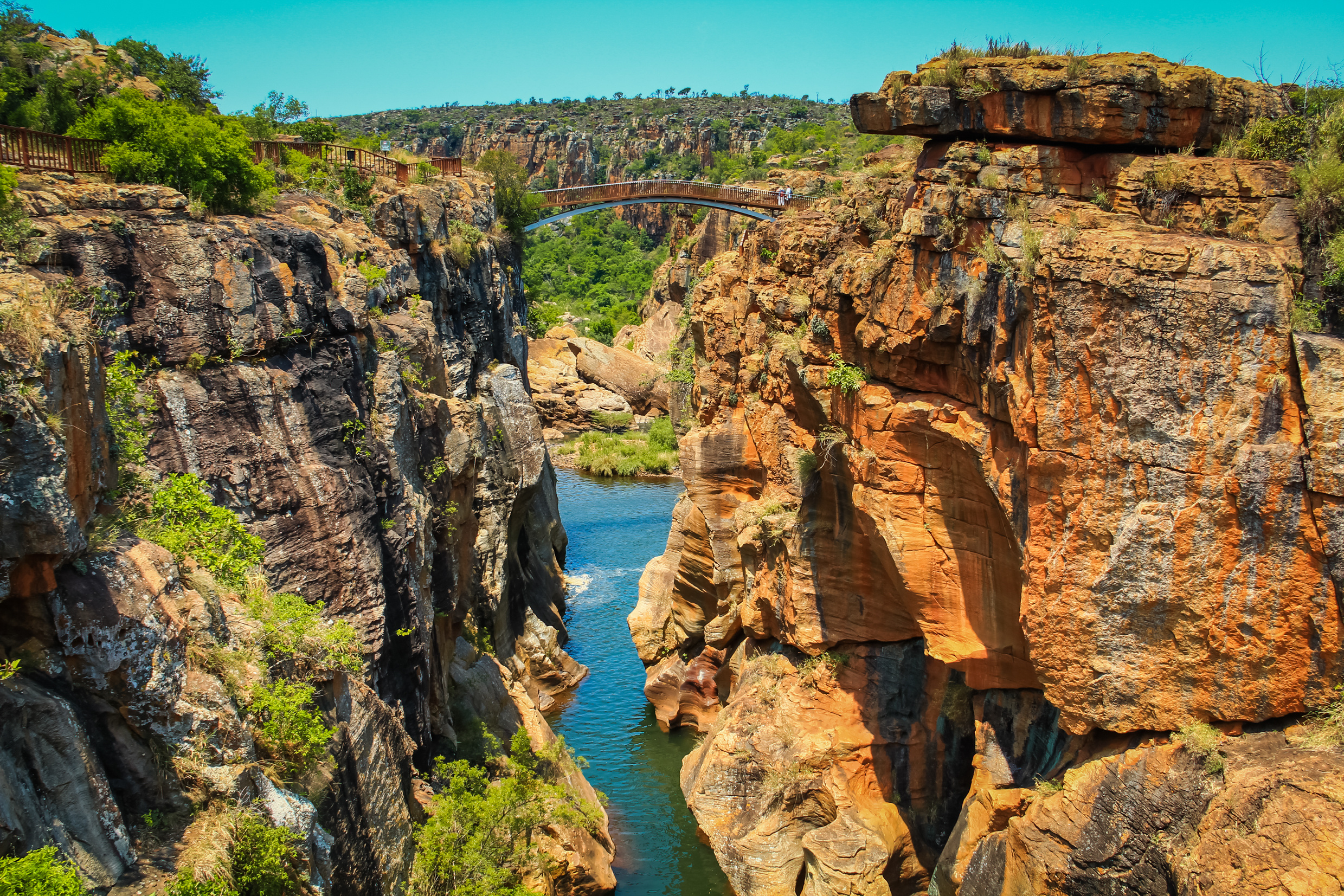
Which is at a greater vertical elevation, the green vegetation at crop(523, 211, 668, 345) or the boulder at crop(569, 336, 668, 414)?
the green vegetation at crop(523, 211, 668, 345)

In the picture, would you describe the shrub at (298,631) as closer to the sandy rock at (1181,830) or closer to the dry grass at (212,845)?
the dry grass at (212,845)

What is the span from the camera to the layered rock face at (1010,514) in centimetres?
1173

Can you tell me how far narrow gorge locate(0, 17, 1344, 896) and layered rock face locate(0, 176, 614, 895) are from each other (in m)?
0.06

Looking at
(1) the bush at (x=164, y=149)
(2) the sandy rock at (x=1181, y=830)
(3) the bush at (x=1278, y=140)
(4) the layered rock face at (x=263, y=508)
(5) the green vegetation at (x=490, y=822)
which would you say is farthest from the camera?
(1) the bush at (x=164, y=149)

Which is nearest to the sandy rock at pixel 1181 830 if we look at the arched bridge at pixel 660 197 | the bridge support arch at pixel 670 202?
the arched bridge at pixel 660 197

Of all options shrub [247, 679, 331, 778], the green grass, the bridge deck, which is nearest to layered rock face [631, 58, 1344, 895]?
shrub [247, 679, 331, 778]

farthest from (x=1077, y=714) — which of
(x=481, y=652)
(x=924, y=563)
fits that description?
(x=481, y=652)

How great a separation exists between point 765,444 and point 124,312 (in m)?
12.9

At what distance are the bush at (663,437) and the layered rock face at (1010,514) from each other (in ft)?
93.8

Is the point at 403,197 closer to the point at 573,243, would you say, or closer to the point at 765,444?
the point at 765,444

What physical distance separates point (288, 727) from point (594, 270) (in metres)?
84.8

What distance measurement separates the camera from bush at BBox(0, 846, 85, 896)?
674cm

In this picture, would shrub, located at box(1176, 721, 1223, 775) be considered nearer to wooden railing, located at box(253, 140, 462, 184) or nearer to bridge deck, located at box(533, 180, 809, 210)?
wooden railing, located at box(253, 140, 462, 184)

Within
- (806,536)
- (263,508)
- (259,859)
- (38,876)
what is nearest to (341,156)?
(263,508)
